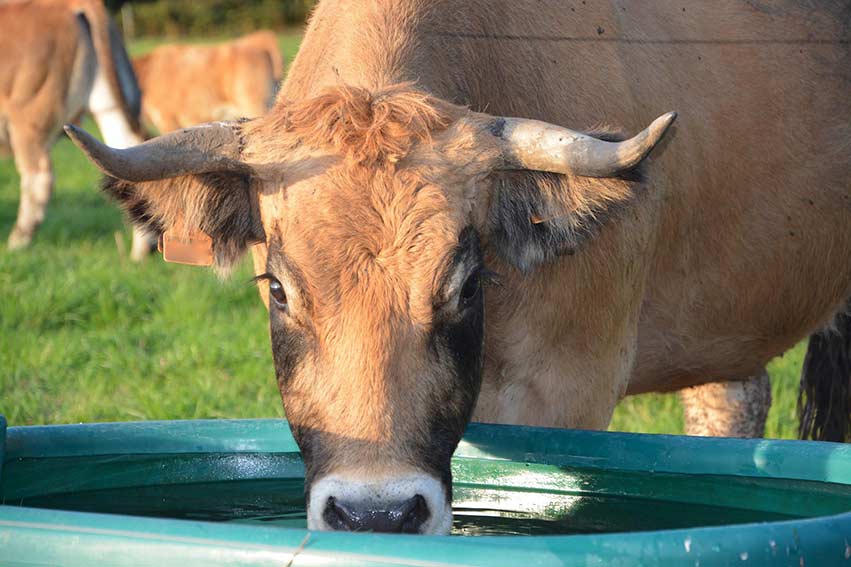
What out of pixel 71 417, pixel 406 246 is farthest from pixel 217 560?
pixel 71 417

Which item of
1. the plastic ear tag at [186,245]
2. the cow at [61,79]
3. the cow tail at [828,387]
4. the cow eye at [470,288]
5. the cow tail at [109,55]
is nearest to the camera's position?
the cow eye at [470,288]

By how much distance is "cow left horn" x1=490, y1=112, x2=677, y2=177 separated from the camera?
3.18 metres

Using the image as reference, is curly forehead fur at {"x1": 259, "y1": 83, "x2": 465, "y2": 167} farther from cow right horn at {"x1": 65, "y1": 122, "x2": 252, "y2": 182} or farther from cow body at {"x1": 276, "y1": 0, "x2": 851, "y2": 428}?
cow body at {"x1": 276, "y1": 0, "x2": 851, "y2": 428}

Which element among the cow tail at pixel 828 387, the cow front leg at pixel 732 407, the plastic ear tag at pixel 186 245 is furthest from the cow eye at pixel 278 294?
the cow tail at pixel 828 387

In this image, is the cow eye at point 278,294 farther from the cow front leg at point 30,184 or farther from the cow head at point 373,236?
the cow front leg at point 30,184

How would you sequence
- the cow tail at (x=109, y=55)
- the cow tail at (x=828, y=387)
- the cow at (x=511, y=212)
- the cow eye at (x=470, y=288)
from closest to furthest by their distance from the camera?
the cow at (x=511, y=212), the cow eye at (x=470, y=288), the cow tail at (x=828, y=387), the cow tail at (x=109, y=55)

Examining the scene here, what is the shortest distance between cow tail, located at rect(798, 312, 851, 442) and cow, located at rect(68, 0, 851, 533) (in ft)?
0.04

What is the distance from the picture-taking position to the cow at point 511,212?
296cm

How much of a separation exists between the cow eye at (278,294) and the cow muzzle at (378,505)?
0.52 metres

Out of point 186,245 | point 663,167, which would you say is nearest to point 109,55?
point 663,167

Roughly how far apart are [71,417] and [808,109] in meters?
3.28

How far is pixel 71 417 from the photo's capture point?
577 centimetres

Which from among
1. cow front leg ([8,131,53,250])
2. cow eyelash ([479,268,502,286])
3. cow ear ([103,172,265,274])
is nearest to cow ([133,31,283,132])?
cow front leg ([8,131,53,250])

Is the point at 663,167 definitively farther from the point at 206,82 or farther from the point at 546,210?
the point at 206,82
